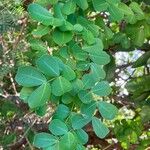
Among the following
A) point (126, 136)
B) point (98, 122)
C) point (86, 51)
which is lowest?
point (126, 136)

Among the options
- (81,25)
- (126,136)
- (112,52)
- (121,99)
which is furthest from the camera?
(121,99)

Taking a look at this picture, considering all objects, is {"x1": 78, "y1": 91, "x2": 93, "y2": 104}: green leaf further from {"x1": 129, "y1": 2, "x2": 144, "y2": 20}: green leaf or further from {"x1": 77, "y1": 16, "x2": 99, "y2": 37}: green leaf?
{"x1": 129, "y1": 2, "x2": 144, "y2": 20}: green leaf

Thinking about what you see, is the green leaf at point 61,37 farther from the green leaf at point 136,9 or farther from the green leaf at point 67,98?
the green leaf at point 136,9

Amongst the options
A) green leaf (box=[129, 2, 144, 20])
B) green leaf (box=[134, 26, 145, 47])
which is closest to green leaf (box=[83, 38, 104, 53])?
green leaf (box=[129, 2, 144, 20])

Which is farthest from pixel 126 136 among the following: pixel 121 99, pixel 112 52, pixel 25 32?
pixel 25 32

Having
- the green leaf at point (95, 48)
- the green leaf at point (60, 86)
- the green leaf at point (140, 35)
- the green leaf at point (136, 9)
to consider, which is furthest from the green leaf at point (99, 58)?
the green leaf at point (140, 35)

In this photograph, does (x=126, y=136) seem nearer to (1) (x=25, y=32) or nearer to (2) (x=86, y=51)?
(1) (x=25, y=32)

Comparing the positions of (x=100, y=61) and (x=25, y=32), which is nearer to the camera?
(x=100, y=61)
